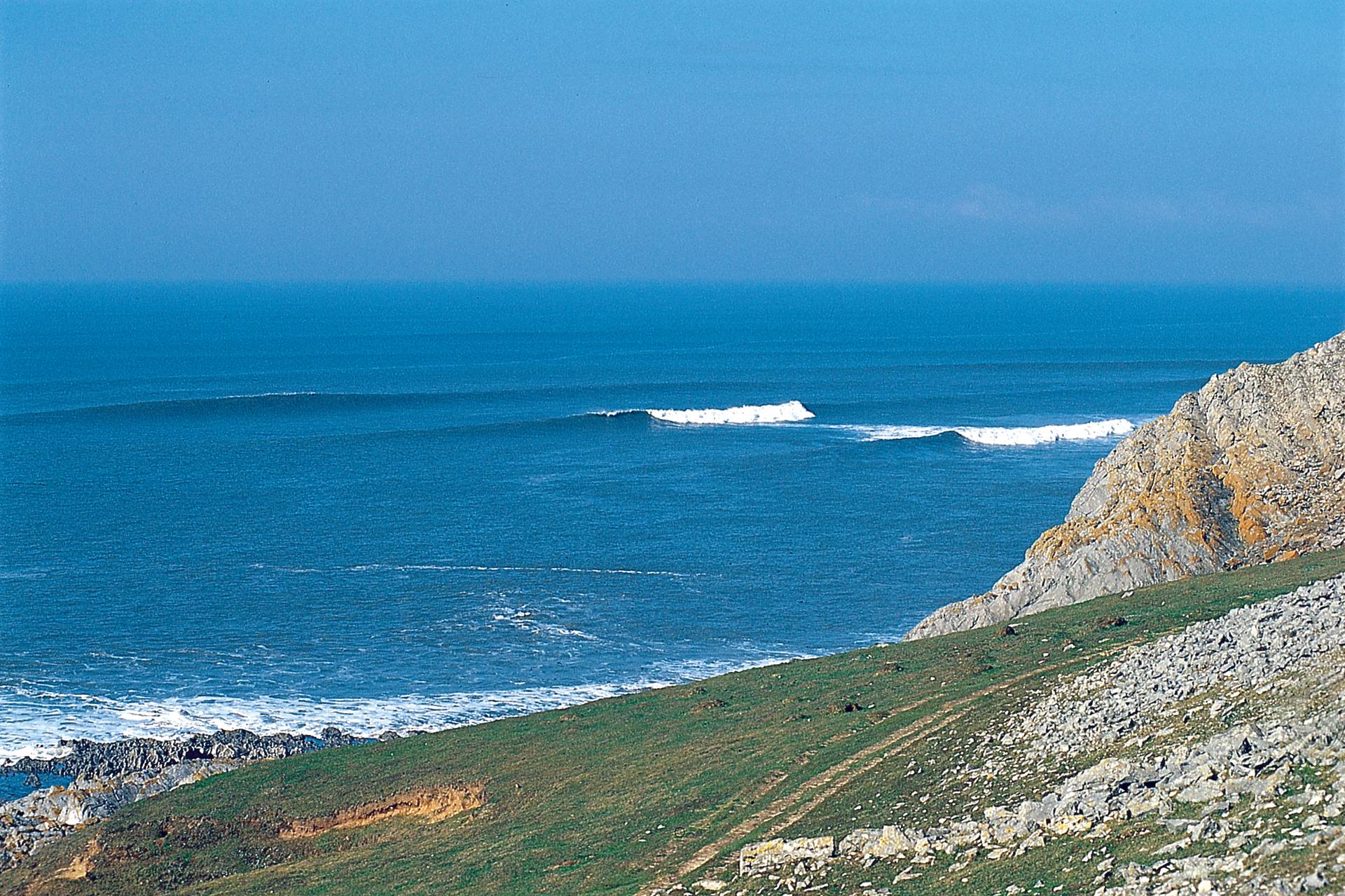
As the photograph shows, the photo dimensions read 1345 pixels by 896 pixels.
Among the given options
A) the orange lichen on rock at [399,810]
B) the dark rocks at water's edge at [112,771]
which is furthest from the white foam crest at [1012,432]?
the orange lichen on rock at [399,810]

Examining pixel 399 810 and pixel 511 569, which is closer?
pixel 399 810

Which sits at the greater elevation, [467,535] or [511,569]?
[467,535]

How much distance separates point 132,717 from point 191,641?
8.69m

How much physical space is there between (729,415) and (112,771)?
93.1m

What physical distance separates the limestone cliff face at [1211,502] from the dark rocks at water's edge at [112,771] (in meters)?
21.2

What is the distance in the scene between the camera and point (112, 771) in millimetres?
41656

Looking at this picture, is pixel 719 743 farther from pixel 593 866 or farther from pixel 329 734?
pixel 329 734

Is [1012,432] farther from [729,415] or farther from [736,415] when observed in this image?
[729,415]

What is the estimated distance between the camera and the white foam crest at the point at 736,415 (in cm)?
12738

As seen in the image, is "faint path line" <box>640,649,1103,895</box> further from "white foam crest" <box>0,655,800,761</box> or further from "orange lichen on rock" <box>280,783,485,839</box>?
"white foam crest" <box>0,655,800,761</box>

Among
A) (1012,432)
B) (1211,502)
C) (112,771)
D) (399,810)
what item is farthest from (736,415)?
(399,810)

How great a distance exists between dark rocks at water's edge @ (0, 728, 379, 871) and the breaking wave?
83.2 meters

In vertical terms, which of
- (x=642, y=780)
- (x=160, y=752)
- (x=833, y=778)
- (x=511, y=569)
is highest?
(x=833, y=778)

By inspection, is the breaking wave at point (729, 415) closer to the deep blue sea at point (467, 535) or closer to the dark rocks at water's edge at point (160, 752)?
the deep blue sea at point (467, 535)
